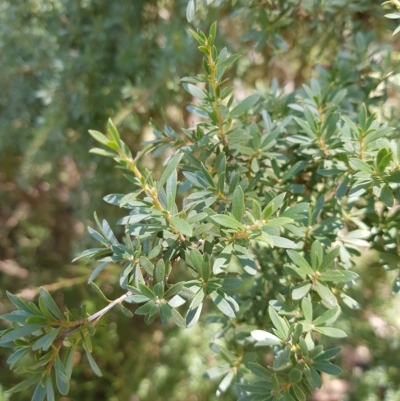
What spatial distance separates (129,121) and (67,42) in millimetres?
233

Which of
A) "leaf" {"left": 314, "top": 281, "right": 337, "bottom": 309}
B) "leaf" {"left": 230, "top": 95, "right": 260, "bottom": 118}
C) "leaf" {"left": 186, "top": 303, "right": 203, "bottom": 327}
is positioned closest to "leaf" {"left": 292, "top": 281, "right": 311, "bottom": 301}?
"leaf" {"left": 314, "top": 281, "right": 337, "bottom": 309}

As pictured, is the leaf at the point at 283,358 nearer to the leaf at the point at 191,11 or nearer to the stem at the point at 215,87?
the stem at the point at 215,87

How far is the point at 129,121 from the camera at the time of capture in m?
0.98

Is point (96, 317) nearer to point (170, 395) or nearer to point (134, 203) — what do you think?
point (134, 203)

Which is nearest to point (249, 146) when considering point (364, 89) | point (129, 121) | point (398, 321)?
point (364, 89)

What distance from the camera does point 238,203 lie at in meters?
0.44

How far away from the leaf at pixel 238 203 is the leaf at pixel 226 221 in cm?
1

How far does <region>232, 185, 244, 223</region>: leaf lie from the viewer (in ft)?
1.43

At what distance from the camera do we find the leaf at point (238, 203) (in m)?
0.44

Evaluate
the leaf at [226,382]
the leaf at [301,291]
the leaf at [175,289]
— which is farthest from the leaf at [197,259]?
the leaf at [226,382]

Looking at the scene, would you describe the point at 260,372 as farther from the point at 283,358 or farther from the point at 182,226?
the point at 182,226

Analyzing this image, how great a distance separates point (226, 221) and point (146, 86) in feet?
2.05

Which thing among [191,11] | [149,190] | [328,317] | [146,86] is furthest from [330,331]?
[146,86]

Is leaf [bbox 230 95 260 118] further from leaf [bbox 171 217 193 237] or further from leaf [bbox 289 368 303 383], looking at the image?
leaf [bbox 289 368 303 383]
